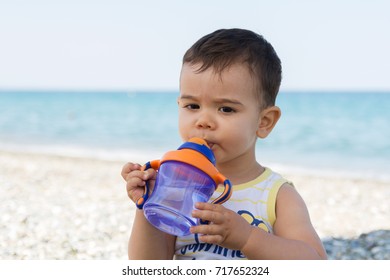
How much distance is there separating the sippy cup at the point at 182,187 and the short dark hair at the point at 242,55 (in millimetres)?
460

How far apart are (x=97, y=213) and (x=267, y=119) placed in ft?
14.8

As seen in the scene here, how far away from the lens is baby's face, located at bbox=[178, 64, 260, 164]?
258cm

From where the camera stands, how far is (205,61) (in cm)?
262

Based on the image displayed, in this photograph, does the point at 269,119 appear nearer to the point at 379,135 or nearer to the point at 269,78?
the point at 269,78

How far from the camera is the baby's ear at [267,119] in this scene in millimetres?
2805

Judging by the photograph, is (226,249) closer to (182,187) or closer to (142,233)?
(142,233)

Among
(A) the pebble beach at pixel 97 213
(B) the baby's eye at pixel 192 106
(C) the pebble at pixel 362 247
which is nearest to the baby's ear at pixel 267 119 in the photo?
(B) the baby's eye at pixel 192 106

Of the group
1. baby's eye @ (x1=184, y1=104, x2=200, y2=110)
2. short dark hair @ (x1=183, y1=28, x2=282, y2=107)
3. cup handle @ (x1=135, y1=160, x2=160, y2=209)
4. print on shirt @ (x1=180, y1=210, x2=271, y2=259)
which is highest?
short dark hair @ (x1=183, y1=28, x2=282, y2=107)

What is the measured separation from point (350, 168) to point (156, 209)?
1238 centimetres

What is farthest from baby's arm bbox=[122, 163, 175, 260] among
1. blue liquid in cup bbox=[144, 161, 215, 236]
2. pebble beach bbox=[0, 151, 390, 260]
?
pebble beach bbox=[0, 151, 390, 260]

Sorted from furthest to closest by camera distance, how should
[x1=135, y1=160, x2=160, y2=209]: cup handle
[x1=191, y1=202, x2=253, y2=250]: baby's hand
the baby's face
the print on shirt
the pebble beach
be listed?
1. the pebble beach
2. the print on shirt
3. the baby's face
4. [x1=135, y1=160, x2=160, y2=209]: cup handle
5. [x1=191, y1=202, x2=253, y2=250]: baby's hand

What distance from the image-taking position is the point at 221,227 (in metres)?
2.31

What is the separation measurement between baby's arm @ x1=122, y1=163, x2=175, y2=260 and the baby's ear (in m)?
0.64

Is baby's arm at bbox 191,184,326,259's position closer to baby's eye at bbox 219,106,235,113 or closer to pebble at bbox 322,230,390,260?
baby's eye at bbox 219,106,235,113
